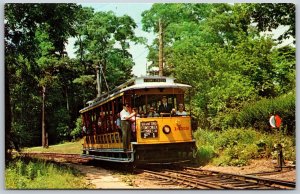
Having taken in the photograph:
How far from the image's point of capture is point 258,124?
9461 millimetres

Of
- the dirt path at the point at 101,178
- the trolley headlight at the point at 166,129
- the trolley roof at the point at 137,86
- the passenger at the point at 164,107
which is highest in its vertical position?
the trolley roof at the point at 137,86

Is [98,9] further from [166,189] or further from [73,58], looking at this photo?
[166,189]

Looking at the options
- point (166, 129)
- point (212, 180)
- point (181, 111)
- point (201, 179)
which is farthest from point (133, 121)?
point (212, 180)

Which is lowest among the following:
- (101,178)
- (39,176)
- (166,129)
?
(101,178)

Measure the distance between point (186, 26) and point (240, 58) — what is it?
1.15 metres

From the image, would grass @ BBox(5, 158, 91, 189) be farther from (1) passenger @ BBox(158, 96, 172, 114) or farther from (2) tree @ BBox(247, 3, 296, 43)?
(2) tree @ BBox(247, 3, 296, 43)

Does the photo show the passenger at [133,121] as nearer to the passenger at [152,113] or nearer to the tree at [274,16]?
the passenger at [152,113]

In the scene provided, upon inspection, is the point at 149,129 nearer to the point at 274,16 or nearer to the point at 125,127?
the point at 125,127

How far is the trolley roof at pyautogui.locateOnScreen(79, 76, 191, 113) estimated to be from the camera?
939 cm

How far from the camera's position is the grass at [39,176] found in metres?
8.32

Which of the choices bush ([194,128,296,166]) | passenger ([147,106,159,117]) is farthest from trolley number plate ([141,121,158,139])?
bush ([194,128,296,166])

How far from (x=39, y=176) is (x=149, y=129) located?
2.10 meters

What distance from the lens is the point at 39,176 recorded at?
862 cm

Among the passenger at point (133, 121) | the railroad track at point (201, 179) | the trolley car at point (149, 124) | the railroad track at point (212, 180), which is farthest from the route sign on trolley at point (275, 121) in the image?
the passenger at point (133, 121)
